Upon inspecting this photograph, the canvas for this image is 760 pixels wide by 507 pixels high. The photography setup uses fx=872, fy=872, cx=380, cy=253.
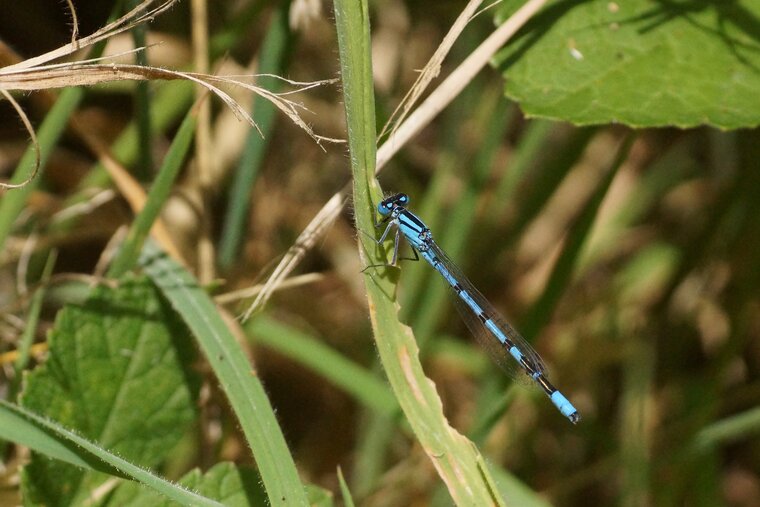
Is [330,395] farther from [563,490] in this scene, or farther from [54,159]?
[54,159]

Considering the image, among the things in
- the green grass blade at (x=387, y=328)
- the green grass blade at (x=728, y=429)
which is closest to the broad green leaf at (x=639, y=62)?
Answer: the green grass blade at (x=387, y=328)

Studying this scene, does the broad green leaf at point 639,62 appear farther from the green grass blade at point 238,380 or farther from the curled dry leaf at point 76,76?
the green grass blade at point 238,380

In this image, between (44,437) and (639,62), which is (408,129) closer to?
(639,62)

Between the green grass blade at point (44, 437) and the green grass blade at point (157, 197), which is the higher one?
the green grass blade at point (157, 197)

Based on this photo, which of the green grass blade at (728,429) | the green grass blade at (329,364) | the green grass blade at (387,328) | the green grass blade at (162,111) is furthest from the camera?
the green grass blade at (162,111)

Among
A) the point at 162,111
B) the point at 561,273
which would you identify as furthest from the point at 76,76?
the point at 162,111

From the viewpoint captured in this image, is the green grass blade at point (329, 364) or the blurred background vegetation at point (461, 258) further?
the blurred background vegetation at point (461, 258)

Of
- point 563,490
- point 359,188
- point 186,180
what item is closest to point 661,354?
point 563,490
